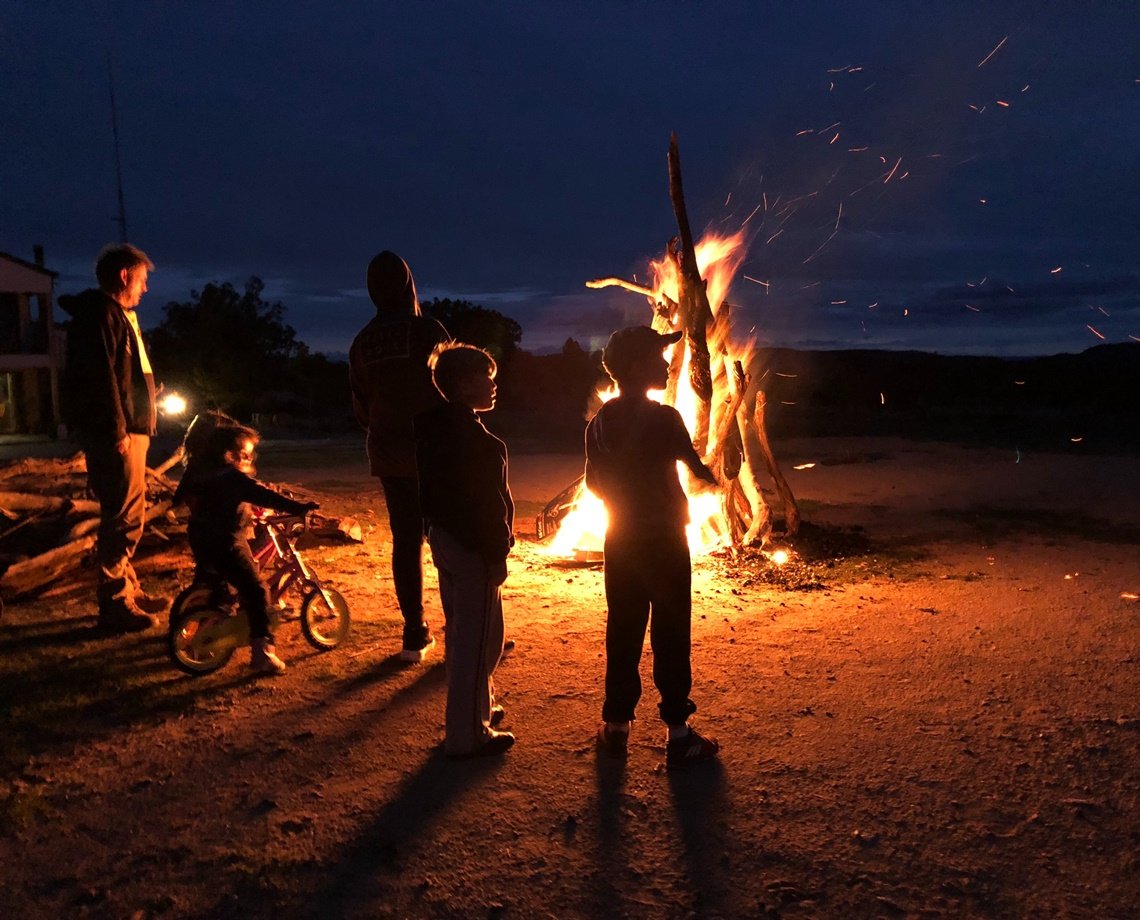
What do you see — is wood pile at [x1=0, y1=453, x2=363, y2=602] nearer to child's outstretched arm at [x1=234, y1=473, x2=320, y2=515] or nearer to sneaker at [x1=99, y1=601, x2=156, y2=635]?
sneaker at [x1=99, y1=601, x2=156, y2=635]

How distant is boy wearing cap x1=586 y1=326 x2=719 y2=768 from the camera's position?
363cm

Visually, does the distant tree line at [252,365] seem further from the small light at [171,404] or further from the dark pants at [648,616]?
the dark pants at [648,616]

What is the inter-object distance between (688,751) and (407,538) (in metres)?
2.11

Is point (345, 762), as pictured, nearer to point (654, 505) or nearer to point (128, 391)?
point (654, 505)

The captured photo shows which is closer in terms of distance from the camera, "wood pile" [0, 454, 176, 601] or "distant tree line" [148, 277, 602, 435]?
"wood pile" [0, 454, 176, 601]

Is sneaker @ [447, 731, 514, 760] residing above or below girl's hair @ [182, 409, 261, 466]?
below

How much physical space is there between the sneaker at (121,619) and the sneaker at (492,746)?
295 cm

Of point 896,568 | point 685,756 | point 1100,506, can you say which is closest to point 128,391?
point 685,756

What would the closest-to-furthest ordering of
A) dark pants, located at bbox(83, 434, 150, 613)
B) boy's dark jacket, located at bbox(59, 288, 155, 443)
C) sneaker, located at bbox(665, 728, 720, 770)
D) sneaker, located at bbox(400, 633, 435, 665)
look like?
sneaker, located at bbox(665, 728, 720, 770), sneaker, located at bbox(400, 633, 435, 665), boy's dark jacket, located at bbox(59, 288, 155, 443), dark pants, located at bbox(83, 434, 150, 613)

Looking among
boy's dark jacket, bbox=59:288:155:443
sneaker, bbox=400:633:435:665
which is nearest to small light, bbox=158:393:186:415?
boy's dark jacket, bbox=59:288:155:443

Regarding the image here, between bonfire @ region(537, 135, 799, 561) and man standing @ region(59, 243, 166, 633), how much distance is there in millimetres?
3668

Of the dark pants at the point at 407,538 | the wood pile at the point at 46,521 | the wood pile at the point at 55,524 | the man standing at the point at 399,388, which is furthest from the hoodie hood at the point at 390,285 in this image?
the wood pile at the point at 46,521

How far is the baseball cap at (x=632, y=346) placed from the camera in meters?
3.65

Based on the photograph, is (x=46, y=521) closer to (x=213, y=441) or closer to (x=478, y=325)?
(x=213, y=441)
